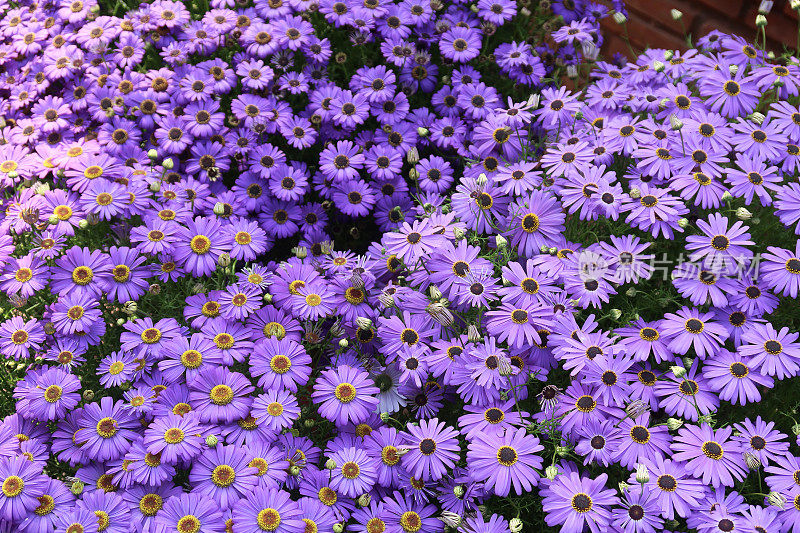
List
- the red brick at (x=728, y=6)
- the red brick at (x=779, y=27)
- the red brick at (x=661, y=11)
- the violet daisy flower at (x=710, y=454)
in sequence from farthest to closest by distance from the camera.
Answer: the red brick at (x=661, y=11) < the red brick at (x=728, y=6) < the red brick at (x=779, y=27) < the violet daisy flower at (x=710, y=454)

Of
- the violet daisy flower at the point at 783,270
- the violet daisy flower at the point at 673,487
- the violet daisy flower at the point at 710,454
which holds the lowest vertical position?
the violet daisy flower at the point at 673,487

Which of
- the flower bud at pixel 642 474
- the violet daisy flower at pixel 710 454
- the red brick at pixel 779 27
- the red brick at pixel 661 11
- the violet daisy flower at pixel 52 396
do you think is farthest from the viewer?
the red brick at pixel 661 11

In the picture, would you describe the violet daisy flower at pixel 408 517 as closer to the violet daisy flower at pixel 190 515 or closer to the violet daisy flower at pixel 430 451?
the violet daisy flower at pixel 430 451

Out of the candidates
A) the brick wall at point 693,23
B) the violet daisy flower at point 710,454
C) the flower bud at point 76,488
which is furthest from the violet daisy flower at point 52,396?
the brick wall at point 693,23

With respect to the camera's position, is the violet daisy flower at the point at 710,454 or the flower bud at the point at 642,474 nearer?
the flower bud at the point at 642,474

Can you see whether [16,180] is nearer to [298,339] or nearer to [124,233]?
[124,233]

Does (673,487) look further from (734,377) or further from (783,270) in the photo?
(783,270)

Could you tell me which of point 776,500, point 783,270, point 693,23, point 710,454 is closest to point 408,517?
point 710,454
